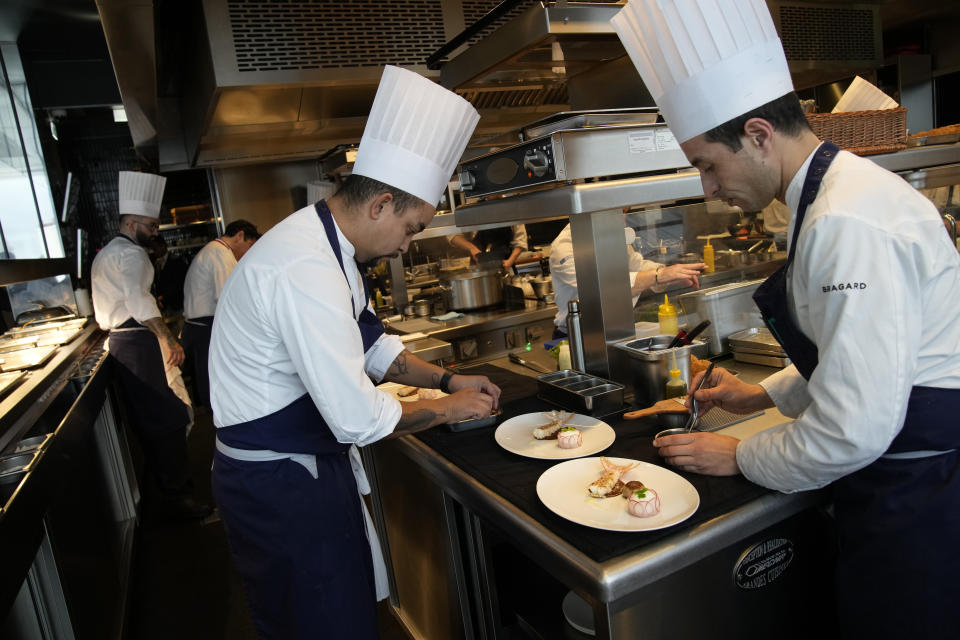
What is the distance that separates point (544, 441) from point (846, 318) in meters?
0.80

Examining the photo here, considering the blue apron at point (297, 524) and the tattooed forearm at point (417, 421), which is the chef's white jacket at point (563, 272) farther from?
the blue apron at point (297, 524)

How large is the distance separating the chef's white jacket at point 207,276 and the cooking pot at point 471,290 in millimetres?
1794

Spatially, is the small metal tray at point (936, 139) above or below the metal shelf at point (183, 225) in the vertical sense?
below

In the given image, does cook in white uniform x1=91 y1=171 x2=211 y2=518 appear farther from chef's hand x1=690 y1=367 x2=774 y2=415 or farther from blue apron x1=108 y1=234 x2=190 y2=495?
chef's hand x1=690 y1=367 x2=774 y2=415

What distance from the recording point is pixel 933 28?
5.80m

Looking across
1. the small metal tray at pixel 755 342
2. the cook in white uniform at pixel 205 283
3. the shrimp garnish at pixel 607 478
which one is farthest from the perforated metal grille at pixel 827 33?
the cook in white uniform at pixel 205 283

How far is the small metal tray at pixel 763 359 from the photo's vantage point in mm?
1952

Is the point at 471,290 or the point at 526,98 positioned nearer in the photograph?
the point at 471,290

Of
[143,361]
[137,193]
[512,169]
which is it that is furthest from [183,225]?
[512,169]

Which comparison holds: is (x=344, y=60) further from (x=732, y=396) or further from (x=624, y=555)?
(x=624, y=555)

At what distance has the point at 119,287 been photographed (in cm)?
378

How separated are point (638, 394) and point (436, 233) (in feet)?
8.05

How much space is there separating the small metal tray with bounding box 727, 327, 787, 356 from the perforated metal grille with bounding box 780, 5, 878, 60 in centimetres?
278

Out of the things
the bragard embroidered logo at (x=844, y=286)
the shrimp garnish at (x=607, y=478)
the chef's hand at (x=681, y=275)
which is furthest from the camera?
the chef's hand at (x=681, y=275)
